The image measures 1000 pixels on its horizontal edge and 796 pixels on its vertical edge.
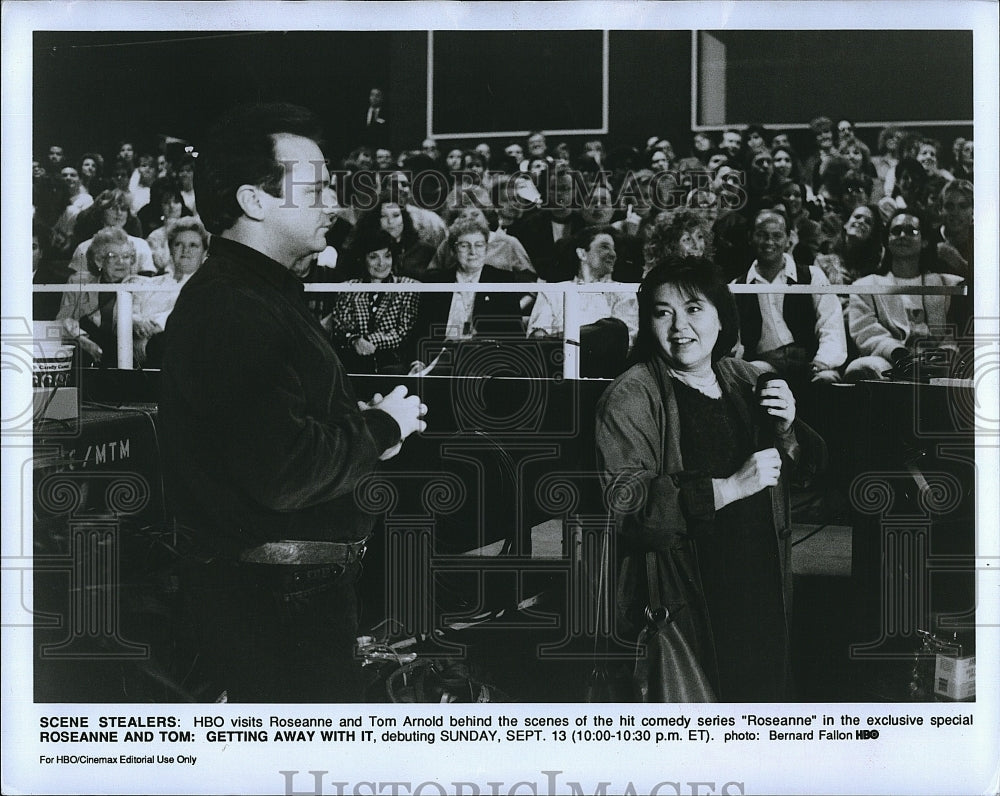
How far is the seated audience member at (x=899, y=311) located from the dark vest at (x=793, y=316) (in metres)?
0.09

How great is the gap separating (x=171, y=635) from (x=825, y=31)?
6.60 feet

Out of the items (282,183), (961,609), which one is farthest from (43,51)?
(961,609)

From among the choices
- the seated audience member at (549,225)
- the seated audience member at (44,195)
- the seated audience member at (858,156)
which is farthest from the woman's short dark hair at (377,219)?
the seated audience member at (858,156)

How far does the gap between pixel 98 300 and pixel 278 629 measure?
0.84 metres

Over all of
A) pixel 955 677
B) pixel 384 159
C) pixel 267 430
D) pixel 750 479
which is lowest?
pixel 955 677

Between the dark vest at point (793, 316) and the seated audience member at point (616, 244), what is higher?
the seated audience member at point (616, 244)

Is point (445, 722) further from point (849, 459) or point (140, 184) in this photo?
point (140, 184)

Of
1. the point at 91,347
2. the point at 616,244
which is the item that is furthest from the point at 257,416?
the point at 616,244

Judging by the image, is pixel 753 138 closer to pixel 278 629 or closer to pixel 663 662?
pixel 663 662

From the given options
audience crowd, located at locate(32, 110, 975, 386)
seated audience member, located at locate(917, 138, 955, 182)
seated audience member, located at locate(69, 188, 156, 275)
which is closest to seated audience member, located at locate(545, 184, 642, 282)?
audience crowd, located at locate(32, 110, 975, 386)

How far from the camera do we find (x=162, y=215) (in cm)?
208

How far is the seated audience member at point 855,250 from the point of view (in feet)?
6.88

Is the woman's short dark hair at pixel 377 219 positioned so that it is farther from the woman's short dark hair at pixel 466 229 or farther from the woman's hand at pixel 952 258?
the woman's hand at pixel 952 258

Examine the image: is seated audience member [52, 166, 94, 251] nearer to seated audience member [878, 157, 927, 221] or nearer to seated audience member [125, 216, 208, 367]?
seated audience member [125, 216, 208, 367]
